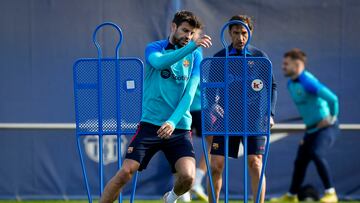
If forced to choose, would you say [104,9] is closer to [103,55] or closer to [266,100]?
[103,55]

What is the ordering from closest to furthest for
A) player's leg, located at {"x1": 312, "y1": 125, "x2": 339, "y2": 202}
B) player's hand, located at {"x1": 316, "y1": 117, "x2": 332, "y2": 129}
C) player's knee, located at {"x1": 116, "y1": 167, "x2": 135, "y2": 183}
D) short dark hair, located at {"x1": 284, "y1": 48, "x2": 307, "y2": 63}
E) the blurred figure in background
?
player's knee, located at {"x1": 116, "y1": 167, "x2": 135, "y2": 183}
the blurred figure in background
player's leg, located at {"x1": 312, "y1": 125, "x2": 339, "y2": 202}
short dark hair, located at {"x1": 284, "y1": 48, "x2": 307, "y2": 63}
player's hand, located at {"x1": 316, "y1": 117, "x2": 332, "y2": 129}

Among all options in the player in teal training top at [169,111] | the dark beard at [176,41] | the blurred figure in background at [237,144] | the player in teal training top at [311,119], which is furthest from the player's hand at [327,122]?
the dark beard at [176,41]

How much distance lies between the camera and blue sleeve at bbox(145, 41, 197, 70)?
274 inches

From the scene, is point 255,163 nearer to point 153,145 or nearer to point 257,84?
point 257,84

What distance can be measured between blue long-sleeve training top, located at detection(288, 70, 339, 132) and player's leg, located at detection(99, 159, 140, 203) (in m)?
4.14

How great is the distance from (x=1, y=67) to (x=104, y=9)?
145cm

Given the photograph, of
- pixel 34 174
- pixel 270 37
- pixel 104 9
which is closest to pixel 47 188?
pixel 34 174

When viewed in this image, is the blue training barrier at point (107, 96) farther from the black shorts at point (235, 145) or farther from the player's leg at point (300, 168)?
the player's leg at point (300, 168)

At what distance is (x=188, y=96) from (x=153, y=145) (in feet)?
1.60

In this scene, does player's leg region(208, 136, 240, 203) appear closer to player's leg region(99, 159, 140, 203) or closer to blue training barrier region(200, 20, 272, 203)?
blue training barrier region(200, 20, 272, 203)

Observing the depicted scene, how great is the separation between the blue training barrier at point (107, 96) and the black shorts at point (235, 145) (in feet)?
2.67

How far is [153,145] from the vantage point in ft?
24.2

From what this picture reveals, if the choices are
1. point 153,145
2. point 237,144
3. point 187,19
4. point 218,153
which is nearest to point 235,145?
point 237,144

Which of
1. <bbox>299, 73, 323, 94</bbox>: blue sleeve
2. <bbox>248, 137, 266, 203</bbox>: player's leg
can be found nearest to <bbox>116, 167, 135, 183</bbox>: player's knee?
<bbox>248, 137, 266, 203</bbox>: player's leg
